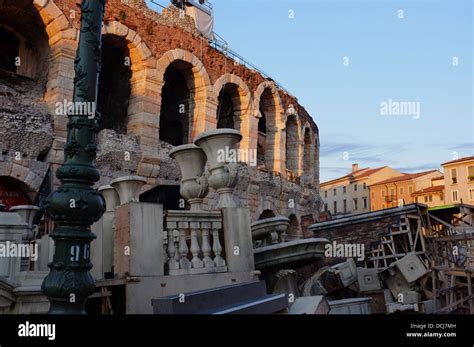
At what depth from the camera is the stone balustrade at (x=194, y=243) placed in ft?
18.2

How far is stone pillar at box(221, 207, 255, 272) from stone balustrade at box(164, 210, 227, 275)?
0.30 feet

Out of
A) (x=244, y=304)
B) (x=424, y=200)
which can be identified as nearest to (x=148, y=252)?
(x=244, y=304)

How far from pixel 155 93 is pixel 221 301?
11.4m

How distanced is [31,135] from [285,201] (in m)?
11.9

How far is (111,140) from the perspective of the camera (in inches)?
545

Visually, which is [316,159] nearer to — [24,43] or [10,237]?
[24,43]

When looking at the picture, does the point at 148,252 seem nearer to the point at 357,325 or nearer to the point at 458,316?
the point at 357,325

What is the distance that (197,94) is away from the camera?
1720cm

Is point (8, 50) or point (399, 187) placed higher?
point (399, 187)

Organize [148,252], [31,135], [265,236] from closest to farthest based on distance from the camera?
[148,252], [265,236], [31,135]

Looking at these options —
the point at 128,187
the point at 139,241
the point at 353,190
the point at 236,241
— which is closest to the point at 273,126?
the point at 128,187

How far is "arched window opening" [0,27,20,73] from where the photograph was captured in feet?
47.6

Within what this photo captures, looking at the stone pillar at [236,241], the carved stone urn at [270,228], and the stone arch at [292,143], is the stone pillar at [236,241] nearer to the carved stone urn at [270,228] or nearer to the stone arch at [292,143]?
the carved stone urn at [270,228]

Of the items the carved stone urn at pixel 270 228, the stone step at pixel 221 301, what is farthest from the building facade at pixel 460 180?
the stone step at pixel 221 301
